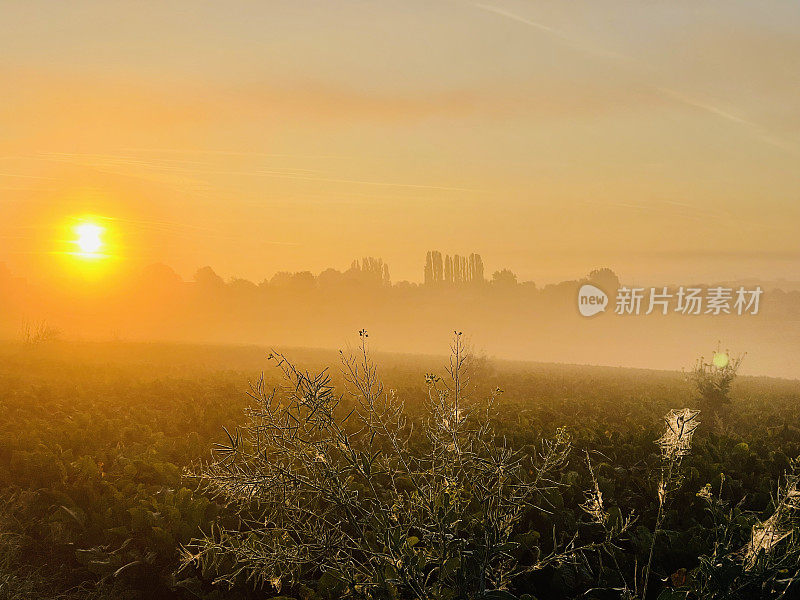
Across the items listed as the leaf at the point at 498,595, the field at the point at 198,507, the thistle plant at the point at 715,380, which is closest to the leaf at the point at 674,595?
the field at the point at 198,507

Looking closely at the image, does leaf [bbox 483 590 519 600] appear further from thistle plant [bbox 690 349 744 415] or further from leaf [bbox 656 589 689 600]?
thistle plant [bbox 690 349 744 415]

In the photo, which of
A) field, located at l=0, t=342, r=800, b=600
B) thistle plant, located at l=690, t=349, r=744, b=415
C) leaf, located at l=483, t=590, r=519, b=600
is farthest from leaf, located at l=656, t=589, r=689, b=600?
thistle plant, located at l=690, t=349, r=744, b=415

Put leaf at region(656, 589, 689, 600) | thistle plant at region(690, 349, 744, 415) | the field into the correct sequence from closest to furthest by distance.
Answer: leaf at region(656, 589, 689, 600)
the field
thistle plant at region(690, 349, 744, 415)

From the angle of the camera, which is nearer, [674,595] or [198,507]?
[674,595]

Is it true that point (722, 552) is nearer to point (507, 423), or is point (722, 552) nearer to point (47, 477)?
point (507, 423)

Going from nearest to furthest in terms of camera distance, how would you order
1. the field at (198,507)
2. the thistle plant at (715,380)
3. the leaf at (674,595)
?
1. the leaf at (674,595)
2. the field at (198,507)
3. the thistle plant at (715,380)

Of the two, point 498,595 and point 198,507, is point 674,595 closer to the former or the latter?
point 498,595

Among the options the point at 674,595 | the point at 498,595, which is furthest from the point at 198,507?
the point at 674,595

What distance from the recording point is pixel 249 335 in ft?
333

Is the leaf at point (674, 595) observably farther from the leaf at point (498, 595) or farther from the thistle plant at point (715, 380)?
the thistle plant at point (715, 380)

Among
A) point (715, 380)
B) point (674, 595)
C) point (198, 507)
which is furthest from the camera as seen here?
point (715, 380)

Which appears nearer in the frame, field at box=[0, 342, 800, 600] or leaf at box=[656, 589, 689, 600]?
leaf at box=[656, 589, 689, 600]

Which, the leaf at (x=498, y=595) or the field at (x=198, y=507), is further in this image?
the field at (x=198, y=507)

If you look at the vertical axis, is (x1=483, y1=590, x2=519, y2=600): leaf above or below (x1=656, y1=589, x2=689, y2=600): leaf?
below
